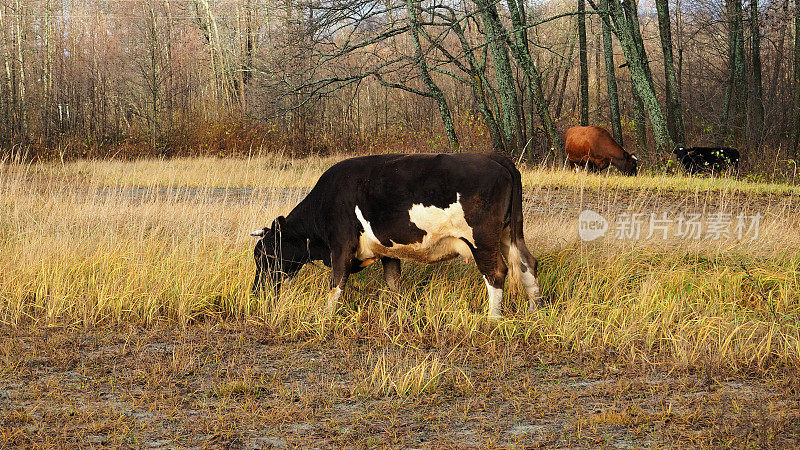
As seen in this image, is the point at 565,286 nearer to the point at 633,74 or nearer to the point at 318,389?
the point at 318,389

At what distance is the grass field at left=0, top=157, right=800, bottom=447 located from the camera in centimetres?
400

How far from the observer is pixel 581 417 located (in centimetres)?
410

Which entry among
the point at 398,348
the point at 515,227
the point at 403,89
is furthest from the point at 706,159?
the point at 398,348

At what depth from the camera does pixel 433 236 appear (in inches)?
219

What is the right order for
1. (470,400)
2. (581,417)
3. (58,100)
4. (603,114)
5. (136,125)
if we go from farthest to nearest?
(603,114)
(136,125)
(58,100)
(470,400)
(581,417)

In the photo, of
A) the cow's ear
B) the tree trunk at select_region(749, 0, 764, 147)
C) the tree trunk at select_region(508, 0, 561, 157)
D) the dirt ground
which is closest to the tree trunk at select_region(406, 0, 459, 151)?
the tree trunk at select_region(508, 0, 561, 157)

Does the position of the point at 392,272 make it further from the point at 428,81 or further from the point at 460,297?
the point at 428,81

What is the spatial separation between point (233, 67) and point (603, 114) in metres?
12.8

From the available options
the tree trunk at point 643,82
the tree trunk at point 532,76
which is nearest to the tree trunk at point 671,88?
the tree trunk at point 643,82

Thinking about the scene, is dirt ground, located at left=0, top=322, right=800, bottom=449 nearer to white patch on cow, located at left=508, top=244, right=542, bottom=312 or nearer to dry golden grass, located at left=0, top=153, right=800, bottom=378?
dry golden grass, located at left=0, top=153, right=800, bottom=378

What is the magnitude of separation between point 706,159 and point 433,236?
10569 mm

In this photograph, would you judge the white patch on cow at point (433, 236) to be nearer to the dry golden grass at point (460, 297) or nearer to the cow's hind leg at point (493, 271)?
the cow's hind leg at point (493, 271)

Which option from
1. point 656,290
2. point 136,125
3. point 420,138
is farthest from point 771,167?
point 136,125

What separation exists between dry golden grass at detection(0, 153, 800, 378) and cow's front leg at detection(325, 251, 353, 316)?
147mm
